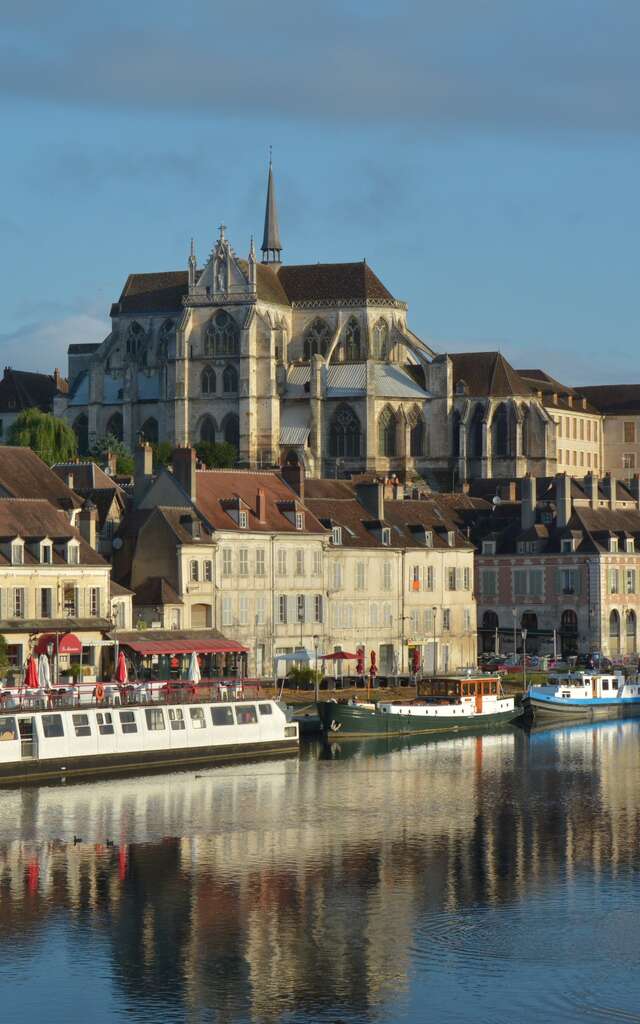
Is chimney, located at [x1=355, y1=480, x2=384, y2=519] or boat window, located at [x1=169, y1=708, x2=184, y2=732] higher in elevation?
chimney, located at [x1=355, y1=480, x2=384, y2=519]

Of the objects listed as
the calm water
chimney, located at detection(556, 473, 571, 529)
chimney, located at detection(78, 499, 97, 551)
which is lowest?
the calm water

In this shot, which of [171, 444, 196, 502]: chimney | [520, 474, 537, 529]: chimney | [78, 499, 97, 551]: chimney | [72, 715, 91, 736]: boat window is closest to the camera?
[72, 715, 91, 736]: boat window

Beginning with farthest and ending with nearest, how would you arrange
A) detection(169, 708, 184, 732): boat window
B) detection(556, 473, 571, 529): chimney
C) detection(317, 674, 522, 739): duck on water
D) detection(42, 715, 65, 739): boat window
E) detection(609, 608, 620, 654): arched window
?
detection(556, 473, 571, 529): chimney → detection(609, 608, 620, 654): arched window → detection(317, 674, 522, 739): duck on water → detection(169, 708, 184, 732): boat window → detection(42, 715, 65, 739): boat window

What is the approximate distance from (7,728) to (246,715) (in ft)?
39.0

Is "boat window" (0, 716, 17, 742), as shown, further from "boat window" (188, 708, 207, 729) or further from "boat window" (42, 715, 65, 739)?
"boat window" (188, 708, 207, 729)

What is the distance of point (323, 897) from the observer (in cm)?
5484

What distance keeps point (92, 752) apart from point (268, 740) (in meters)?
9.63

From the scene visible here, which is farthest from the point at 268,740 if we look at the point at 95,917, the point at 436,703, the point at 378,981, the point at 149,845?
the point at 378,981

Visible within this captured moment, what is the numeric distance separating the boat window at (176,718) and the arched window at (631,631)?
5857cm

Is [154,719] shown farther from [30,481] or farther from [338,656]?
[30,481]

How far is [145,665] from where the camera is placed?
3780 inches

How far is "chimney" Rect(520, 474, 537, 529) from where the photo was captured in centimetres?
13275

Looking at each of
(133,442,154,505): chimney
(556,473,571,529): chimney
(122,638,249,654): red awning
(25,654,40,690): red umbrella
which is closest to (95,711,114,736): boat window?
(25,654,40,690): red umbrella

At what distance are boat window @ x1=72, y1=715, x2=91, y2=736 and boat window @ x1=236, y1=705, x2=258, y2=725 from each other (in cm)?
804
